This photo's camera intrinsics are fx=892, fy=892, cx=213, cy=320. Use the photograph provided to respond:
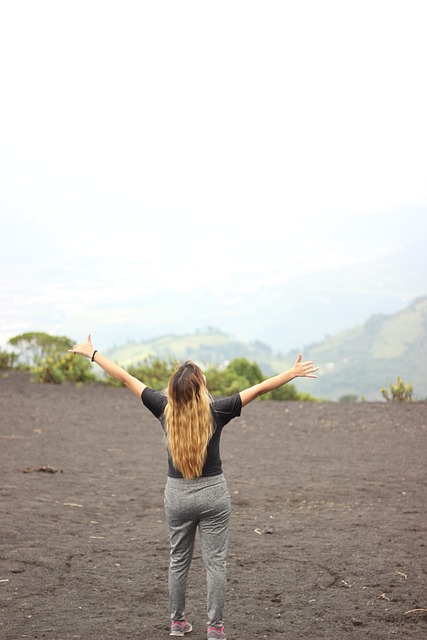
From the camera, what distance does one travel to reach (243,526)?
8211mm

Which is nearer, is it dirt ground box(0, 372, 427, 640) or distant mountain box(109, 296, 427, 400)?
dirt ground box(0, 372, 427, 640)

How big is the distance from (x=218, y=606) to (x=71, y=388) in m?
11.6

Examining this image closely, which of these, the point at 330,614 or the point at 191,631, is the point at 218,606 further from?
the point at 330,614

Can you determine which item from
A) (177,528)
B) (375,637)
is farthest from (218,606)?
(375,637)

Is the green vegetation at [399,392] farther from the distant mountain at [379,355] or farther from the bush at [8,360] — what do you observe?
the distant mountain at [379,355]

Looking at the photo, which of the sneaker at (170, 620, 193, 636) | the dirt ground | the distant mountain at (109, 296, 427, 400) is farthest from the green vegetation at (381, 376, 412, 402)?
the distant mountain at (109, 296, 427, 400)

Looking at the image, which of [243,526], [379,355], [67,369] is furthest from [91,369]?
[379,355]

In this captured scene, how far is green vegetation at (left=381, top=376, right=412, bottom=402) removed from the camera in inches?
592

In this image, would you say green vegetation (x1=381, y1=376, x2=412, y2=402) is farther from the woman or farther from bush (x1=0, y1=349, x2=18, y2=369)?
the woman

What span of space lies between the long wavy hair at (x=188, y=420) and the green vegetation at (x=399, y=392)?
10.4 m

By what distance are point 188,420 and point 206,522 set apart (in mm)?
623

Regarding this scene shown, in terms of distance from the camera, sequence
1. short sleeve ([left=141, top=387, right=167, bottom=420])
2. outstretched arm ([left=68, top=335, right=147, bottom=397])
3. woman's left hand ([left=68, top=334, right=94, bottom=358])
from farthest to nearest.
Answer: woman's left hand ([left=68, top=334, right=94, bottom=358]), outstretched arm ([left=68, top=335, right=147, bottom=397]), short sleeve ([left=141, top=387, right=167, bottom=420])

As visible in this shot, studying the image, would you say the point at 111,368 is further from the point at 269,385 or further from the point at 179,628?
the point at 179,628

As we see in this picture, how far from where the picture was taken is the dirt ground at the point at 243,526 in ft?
19.1
